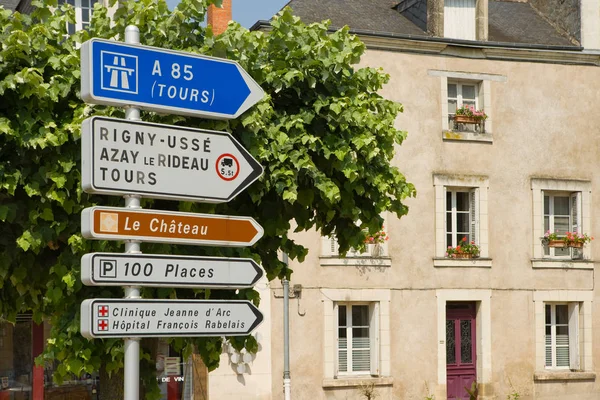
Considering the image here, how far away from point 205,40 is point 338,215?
234 cm

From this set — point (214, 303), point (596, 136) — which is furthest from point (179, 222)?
point (596, 136)

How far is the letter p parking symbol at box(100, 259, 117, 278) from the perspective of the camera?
5754 millimetres

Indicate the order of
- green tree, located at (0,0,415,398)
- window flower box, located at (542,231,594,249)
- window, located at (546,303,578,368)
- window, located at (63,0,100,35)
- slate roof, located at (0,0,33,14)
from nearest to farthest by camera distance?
green tree, located at (0,0,415,398)
window, located at (63,0,100,35)
slate roof, located at (0,0,33,14)
window flower box, located at (542,231,594,249)
window, located at (546,303,578,368)

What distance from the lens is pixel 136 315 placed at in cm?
584

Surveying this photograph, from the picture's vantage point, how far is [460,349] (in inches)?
873

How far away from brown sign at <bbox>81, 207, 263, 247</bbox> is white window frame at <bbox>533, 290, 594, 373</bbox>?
55.9 ft

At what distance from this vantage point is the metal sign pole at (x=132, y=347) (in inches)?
225

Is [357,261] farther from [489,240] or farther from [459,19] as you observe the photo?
[459,19]

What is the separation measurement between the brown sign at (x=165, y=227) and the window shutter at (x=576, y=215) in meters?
17.4

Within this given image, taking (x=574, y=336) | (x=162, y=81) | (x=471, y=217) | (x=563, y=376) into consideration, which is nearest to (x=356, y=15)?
(x=471, y=217)

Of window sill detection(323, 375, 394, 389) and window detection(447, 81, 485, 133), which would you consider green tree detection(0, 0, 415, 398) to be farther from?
window detection(447, 81, 485, 133)

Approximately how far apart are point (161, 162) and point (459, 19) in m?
17.8

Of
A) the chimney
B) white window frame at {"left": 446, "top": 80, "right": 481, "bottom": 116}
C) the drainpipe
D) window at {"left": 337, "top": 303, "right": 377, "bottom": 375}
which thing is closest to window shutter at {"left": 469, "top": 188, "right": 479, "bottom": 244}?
white window frame at {"left": 446, "top": 80, "right": 481, "bottom": 116}

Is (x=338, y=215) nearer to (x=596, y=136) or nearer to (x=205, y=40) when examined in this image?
(x=205, y=40)
